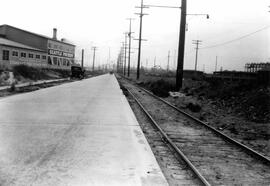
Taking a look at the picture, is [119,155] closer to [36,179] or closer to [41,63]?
[36,179]

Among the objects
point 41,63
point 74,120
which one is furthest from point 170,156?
point 41,63

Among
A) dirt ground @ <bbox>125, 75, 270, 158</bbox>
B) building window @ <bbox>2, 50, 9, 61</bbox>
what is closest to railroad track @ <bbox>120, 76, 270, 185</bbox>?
dirt ground @ <bbox>125, 75, 270, 158</bbox>

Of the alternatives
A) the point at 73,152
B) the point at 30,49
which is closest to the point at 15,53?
the point at 30,49

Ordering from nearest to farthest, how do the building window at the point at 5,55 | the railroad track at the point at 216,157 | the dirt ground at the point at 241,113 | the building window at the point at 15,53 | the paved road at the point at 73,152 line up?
the paved road at the point at 73,152 < the railroad track at the point at 216,157 < the dirt ground at the point at 241,113 < the building window at the point at 5,55 < the building window at the point at 15,53

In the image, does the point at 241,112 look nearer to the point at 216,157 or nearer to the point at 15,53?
the point at 216,157

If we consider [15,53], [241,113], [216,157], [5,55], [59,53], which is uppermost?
[59,53]

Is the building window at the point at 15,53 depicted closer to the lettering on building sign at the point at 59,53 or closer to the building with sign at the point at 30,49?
the building with sign at the point at 30,49

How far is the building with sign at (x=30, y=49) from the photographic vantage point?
47.0m

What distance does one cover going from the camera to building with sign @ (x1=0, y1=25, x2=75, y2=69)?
154 feet

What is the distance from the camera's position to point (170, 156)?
682cm

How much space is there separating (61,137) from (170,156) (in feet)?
9.31

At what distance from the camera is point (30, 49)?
54.6m

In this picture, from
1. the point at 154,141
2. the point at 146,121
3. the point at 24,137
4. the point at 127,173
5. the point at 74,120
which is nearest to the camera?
the point at 127,173

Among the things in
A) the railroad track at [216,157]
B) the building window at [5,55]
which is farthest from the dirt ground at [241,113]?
the building window at [5,55]
